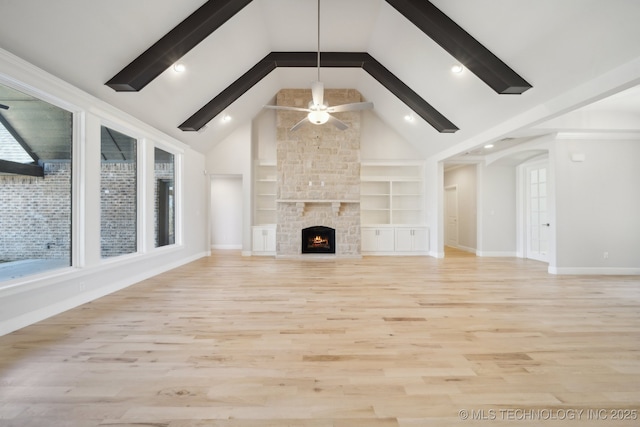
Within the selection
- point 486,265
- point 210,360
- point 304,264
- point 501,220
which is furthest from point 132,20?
point 501,220

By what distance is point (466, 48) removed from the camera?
3.64m

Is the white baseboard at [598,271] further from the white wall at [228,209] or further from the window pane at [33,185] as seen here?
the white wall at [228,209]

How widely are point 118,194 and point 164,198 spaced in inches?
57.1

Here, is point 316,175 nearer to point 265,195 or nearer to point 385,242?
point 265,195

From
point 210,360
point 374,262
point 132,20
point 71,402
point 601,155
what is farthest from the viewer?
point 374,262

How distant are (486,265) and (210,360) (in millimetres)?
6115

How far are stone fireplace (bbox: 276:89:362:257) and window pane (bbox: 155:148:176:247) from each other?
97.9 inches

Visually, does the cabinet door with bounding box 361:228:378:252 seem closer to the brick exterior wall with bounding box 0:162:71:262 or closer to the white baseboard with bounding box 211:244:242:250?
the white baseboard with bounding box 211:244:242:250

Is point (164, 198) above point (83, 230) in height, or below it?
above

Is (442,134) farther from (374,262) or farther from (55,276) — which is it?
(55,276)

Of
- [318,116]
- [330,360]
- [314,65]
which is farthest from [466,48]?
[330,360]

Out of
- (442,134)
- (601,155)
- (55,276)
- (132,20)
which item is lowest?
(55,276)

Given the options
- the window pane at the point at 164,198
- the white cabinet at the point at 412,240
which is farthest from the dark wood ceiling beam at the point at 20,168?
the white cabinet at the point at 412,240

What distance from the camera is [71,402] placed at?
174cm
